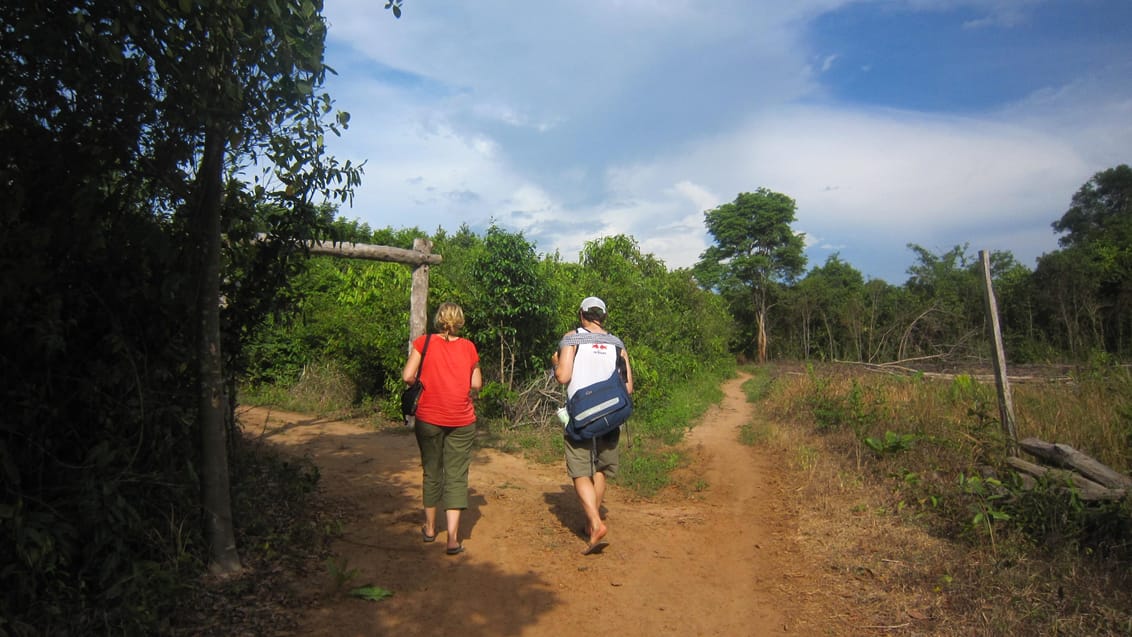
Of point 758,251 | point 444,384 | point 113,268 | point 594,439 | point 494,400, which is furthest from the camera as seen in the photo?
point 758,251

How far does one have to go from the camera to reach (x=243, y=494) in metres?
4.45

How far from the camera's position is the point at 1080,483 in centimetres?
485

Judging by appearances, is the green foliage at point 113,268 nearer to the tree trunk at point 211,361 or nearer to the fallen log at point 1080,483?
the tree trunk at point 211,361

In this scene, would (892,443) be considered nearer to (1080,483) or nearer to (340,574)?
(1080,483)

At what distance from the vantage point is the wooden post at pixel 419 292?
9.59 m

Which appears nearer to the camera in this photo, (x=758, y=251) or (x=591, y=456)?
(x=591, y=456)

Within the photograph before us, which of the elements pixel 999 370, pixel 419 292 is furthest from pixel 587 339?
pixel 419 292

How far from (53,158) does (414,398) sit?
2470 millimetres

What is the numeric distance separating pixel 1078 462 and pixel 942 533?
4.09ft

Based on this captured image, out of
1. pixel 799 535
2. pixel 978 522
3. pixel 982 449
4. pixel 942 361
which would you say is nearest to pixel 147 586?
pixel 799 535

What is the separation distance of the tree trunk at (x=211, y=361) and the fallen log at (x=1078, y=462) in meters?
6.07

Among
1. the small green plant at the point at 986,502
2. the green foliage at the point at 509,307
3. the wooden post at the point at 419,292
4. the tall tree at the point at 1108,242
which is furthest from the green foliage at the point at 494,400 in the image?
the tall tree at the point at 1108,242

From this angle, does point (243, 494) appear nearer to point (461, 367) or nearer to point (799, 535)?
point (461, 367)

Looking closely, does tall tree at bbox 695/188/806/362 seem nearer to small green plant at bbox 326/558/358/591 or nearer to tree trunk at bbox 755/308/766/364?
tree trunk at bbox 755/308/766/364
